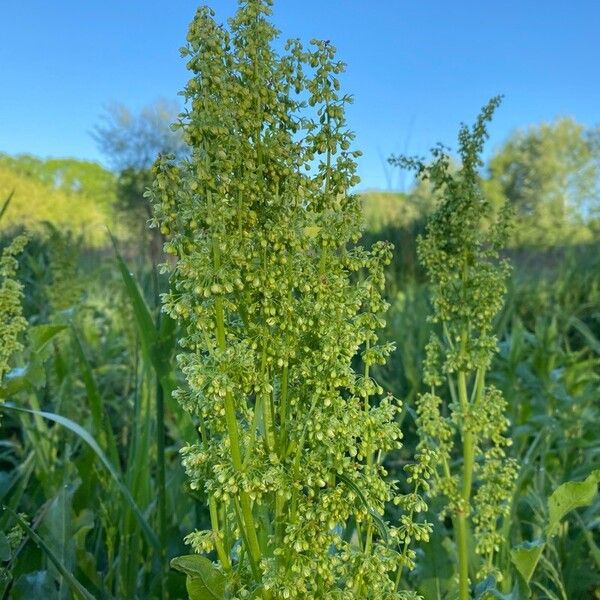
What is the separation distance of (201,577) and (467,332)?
38.5 inches

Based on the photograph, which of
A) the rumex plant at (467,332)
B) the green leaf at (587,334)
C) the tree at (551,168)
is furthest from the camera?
the tree at (551,168)

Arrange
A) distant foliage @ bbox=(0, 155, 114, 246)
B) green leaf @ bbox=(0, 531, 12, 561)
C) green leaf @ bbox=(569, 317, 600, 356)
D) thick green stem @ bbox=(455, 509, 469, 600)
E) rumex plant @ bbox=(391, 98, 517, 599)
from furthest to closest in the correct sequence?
distant foliage @ bbox=(0, 155, 114, 246) < green leaf @ bbox=(569, 317, 600, 356) < rumex plant @ bbox=(391, 98, 517, 599) < thick green stem @ bbox=(455, 509, 469, 600) < green leaf @ bbox=(0, 531, 12, 561)

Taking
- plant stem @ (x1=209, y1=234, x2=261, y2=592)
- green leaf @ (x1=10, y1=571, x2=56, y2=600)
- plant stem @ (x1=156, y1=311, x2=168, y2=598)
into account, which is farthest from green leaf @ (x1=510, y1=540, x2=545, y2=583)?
green leaf @ (x1=10, y1=571, x2=56, y2=600)

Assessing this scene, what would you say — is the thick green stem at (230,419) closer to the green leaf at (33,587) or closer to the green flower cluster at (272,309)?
the green flower cluster at (272,309)

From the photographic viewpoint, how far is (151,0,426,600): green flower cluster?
1.06m

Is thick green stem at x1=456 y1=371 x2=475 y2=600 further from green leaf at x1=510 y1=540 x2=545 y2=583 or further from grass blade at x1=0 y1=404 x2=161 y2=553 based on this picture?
grass blade at x1=0 y1=404 x2=161 y2=553

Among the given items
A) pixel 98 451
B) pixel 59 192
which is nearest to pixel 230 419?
pixel 98 451

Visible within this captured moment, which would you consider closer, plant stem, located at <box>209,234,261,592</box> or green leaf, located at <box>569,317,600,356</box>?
plant stem, located at <box>209,234,261,592</box>

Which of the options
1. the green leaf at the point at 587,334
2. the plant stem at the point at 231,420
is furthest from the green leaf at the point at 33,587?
the green leaf at the point at 587,334

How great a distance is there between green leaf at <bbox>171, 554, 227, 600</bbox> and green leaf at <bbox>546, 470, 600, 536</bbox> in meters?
0.81

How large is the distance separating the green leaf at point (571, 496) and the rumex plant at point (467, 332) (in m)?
0.18

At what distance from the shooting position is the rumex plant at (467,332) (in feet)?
5.64

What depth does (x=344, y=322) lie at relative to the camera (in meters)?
1.12

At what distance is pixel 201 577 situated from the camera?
3.60 feet
